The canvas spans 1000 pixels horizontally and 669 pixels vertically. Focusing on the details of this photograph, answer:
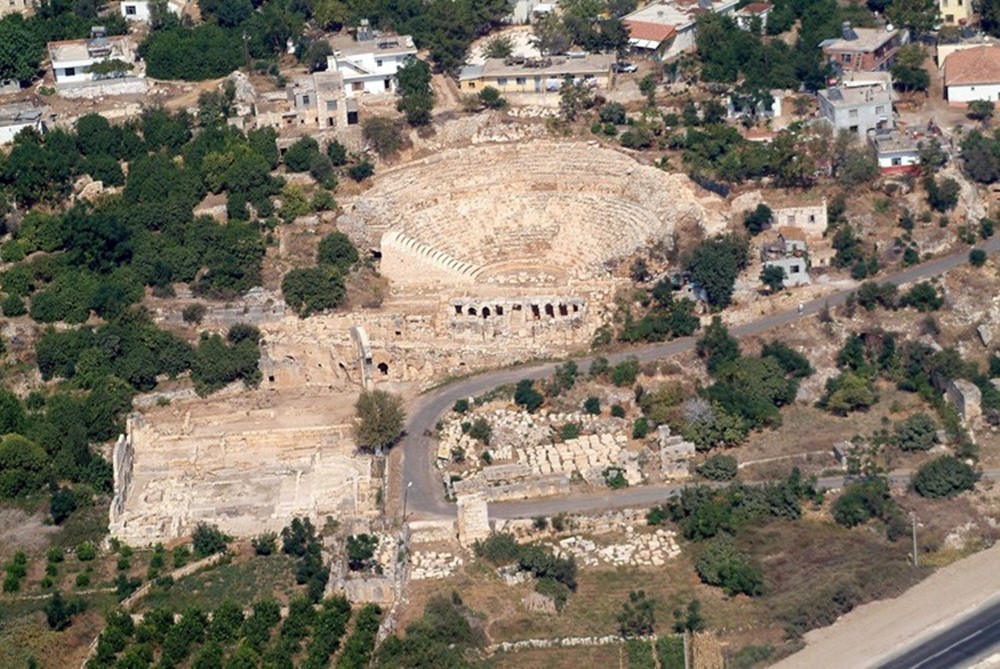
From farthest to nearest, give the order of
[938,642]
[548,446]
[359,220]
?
[359,220] → [548,446] → [938,642]

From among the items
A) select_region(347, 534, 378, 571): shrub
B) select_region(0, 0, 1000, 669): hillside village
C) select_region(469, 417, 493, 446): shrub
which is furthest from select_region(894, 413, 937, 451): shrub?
select_region(347, 534, 378, 571): shrub

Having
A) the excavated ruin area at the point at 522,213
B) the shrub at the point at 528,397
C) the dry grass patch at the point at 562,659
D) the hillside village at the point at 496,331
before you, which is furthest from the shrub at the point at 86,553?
the excavated ruin area at the point at 522,213

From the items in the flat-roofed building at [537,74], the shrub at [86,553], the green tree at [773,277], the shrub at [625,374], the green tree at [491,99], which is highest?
the flat-roofed building at [537,74]

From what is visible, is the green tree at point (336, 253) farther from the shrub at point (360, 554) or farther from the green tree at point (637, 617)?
the green tree at point (637, 617)

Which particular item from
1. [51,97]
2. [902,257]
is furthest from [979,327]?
[51,97]

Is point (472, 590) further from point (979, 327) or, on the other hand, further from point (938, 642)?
point (979, 327)

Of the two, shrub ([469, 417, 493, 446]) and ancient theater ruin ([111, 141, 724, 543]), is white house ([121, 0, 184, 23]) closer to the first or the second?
ancient theater ruin ([111, 141, 724, 543])

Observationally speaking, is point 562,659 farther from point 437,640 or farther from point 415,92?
point 415,92
